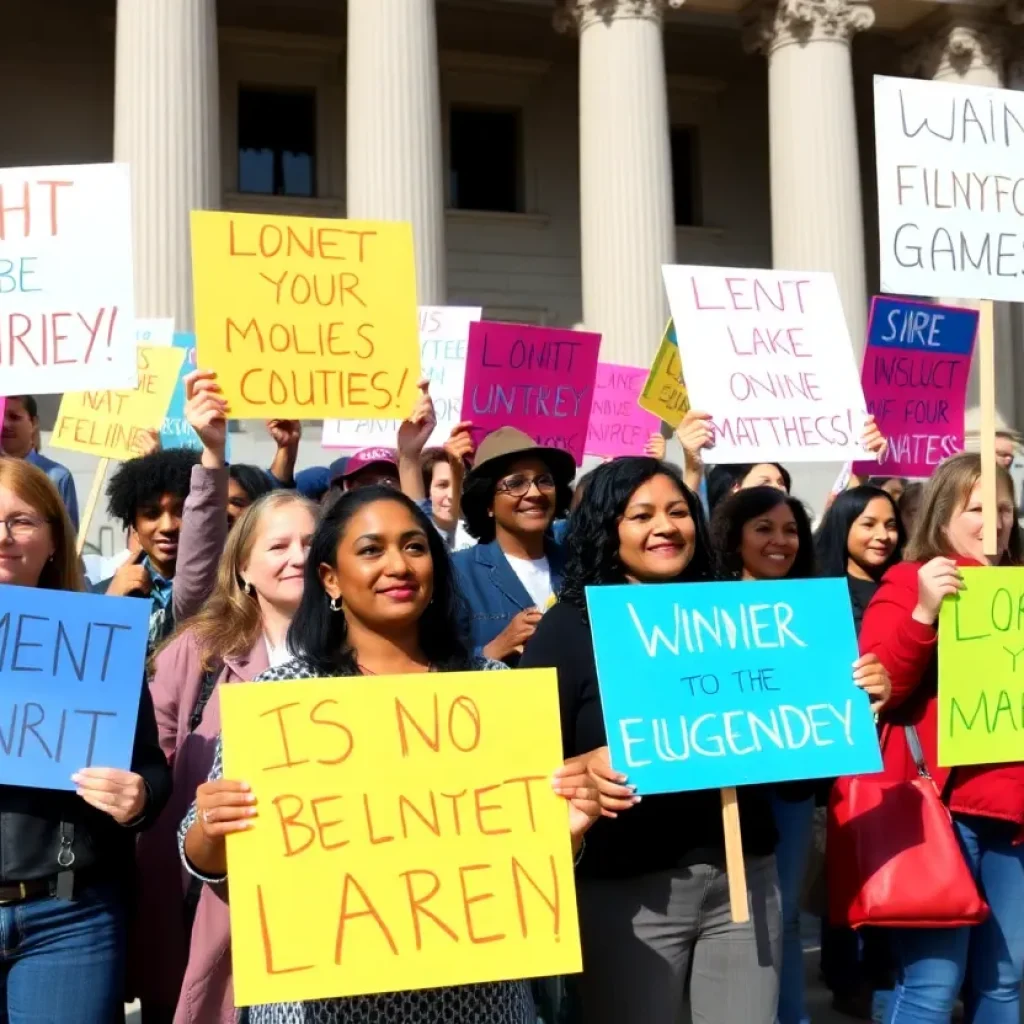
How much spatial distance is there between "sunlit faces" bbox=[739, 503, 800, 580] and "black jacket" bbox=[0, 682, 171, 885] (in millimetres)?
2595

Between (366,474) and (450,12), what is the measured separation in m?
17.7

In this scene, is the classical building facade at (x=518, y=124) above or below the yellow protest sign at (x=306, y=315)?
→ above

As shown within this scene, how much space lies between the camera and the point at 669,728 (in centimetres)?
340

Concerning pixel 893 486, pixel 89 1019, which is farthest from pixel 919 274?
pixel 893 486

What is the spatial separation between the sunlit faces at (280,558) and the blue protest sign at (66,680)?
1.99ft

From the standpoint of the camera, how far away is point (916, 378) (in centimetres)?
820

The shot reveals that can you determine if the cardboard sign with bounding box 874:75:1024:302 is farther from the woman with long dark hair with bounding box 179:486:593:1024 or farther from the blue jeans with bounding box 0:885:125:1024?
the blue jeans with bounding box 0:885:125:1024

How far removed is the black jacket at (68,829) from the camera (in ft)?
10.5

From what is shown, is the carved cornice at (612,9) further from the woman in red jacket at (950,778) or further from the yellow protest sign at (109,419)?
the woman in red jacket at (950,778)

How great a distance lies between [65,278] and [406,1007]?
2898 millimetres

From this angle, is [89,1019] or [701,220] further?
[701,220]

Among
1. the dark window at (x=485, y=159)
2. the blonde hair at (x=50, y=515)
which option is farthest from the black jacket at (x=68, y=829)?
the dark window at (x=485, y=159)

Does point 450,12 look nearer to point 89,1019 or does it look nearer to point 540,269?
point 540,269

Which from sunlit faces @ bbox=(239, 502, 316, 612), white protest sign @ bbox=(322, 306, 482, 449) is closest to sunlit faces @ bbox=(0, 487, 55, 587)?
sunlit faces @ bbox=(239, 502, 316, 612)
